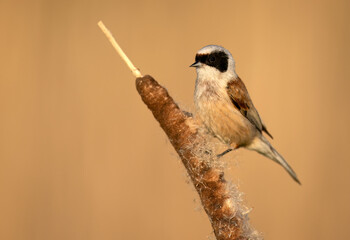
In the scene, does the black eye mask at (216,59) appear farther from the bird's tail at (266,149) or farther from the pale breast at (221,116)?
the bird's tail at (266,149)

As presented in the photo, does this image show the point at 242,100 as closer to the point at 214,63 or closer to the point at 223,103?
the point at 223,103

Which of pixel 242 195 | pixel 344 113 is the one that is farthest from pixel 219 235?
pixel 344 113

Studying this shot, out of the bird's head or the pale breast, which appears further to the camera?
the pale breast

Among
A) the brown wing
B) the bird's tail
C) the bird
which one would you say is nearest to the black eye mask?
the bird

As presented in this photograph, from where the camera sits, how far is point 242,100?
8.10 feet

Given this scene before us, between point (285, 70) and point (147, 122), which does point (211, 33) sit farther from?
point (147, 122)

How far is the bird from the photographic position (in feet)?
7.52

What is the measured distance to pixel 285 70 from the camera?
3945mm

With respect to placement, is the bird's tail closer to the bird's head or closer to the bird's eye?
the bird's head

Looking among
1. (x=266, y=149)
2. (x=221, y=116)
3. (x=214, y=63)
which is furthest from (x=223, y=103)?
(x=266, y=149)

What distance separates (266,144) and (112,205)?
157 cm

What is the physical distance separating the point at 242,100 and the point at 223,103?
143 mm

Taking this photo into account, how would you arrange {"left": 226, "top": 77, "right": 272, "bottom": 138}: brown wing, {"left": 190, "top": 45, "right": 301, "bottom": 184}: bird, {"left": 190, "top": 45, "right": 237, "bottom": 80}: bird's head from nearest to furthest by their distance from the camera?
{"left": 190, "top": 45, "right": 237, "bottom": 80}: bird's head
{"left": 190, "top": 45, "right": 301, "bottom": 184}: bird
{"left": 226, "top": 77, "right": 272, "bottom": 138}: brown wing

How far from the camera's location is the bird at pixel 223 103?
2.29 m
